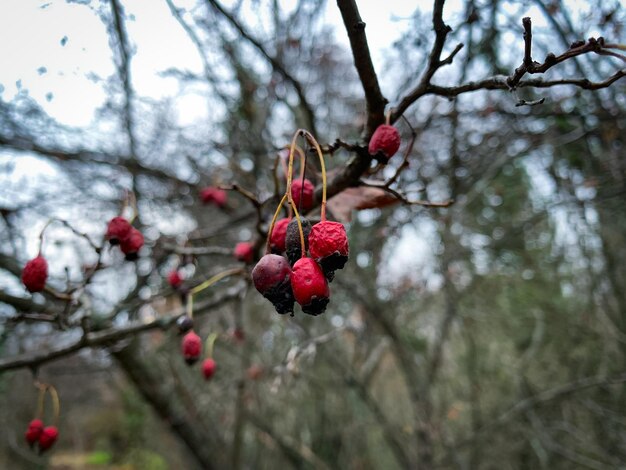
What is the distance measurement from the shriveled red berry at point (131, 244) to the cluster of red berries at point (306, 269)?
0.99 meters

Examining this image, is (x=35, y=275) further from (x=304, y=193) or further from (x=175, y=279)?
(x=304, y=193)

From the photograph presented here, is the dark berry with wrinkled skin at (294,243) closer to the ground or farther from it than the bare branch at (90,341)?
farther from it

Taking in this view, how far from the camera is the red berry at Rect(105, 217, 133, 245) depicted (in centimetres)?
173

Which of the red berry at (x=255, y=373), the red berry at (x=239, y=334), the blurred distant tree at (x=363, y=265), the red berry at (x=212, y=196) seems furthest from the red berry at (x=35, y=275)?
the red berry at (x=255, y=373)

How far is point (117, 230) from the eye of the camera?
5.67 feet

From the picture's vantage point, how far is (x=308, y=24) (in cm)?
378

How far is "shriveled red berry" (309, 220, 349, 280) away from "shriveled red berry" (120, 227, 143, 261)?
108cm

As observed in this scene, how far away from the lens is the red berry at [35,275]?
1.62m

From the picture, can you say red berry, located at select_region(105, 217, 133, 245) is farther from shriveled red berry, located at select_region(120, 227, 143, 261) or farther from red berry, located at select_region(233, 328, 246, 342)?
red berry, located at select_region(233, 328, 246, 342)

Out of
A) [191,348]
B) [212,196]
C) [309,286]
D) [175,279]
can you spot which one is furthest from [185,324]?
[212,196]

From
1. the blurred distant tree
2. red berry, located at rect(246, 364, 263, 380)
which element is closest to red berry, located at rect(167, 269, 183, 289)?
the blurred distant tree

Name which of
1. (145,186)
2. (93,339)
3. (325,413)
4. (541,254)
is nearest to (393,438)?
(325,413)

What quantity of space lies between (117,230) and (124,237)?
44 mm

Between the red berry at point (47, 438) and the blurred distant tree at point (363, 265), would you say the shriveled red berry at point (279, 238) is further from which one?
the red berry at point (47, 438)
